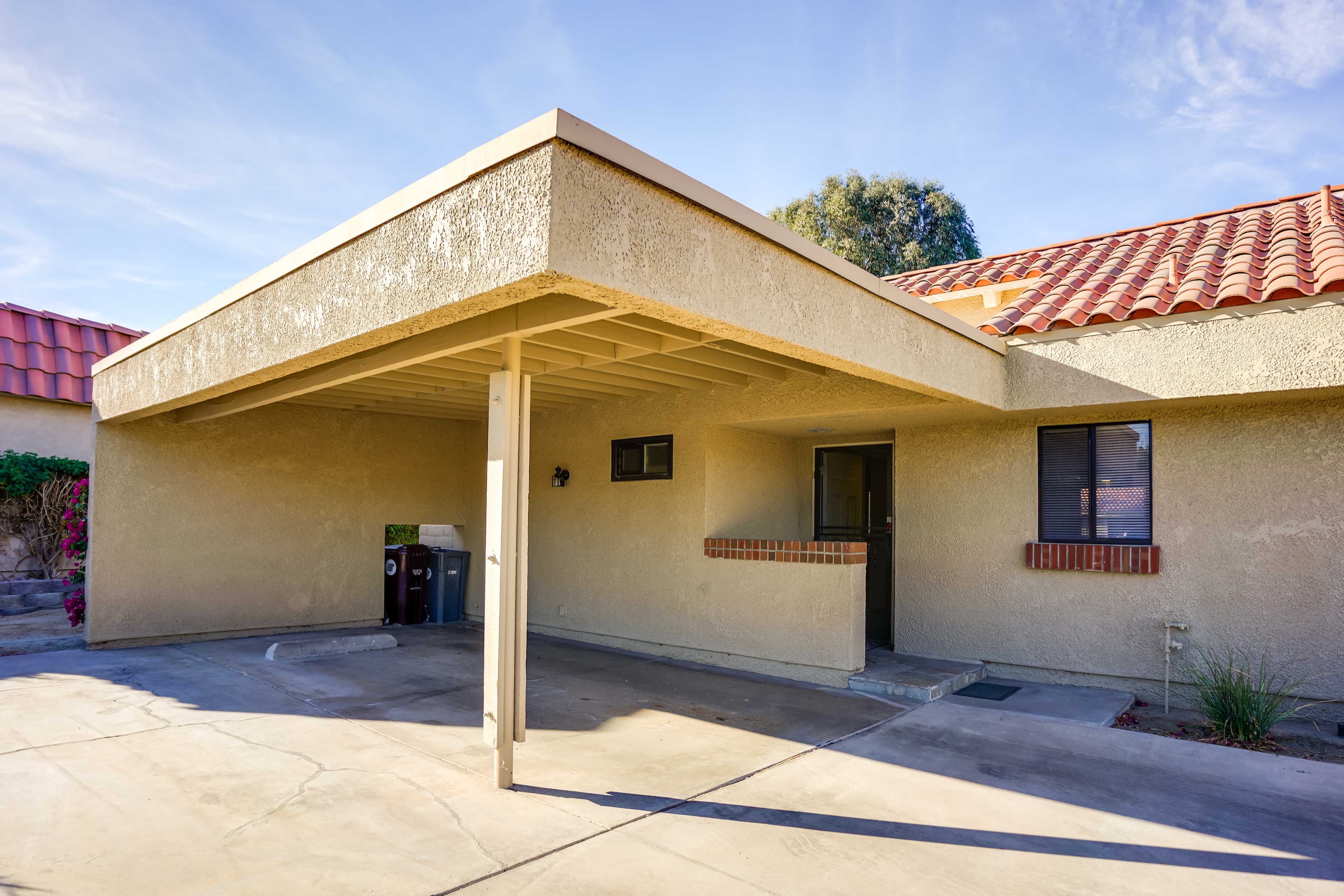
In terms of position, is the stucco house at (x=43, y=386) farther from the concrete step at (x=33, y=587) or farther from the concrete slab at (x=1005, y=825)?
the concrete slab at (x=1005, y=825)

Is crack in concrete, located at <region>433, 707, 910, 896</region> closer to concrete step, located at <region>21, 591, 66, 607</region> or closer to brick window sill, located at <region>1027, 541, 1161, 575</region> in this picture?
brick window sill, located at <region>1027, 541, 1161, 575</region>

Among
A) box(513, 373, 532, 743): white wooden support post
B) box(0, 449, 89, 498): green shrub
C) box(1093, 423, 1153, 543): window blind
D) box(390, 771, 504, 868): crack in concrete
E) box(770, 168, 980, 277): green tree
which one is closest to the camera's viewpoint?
box(390, 771, 504, 868): crack in concrete

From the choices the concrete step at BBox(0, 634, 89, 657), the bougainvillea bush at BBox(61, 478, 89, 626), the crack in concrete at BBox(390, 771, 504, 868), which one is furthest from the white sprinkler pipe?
the bougainvillea bush at BBox(61, 478, 89, 626)

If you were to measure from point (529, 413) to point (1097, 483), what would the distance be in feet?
17.0

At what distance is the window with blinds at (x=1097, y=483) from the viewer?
6598 millimetres

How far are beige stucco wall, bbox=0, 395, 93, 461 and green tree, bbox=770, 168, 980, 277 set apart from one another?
19.0m

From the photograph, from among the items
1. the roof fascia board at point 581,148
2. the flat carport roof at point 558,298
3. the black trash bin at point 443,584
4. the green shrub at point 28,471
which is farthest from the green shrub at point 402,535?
the roof fascia board at point 581,148

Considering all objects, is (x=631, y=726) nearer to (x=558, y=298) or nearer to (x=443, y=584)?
(x=558, y=298)

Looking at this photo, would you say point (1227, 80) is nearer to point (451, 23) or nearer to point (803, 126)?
point (803, 126)

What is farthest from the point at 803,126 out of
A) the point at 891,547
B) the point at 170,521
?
the point at 170,521

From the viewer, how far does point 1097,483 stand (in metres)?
6.81

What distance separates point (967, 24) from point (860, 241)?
10.5m

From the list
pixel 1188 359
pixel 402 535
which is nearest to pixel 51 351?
pixel 402 535

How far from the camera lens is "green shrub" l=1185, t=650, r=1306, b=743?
17.1 feet
